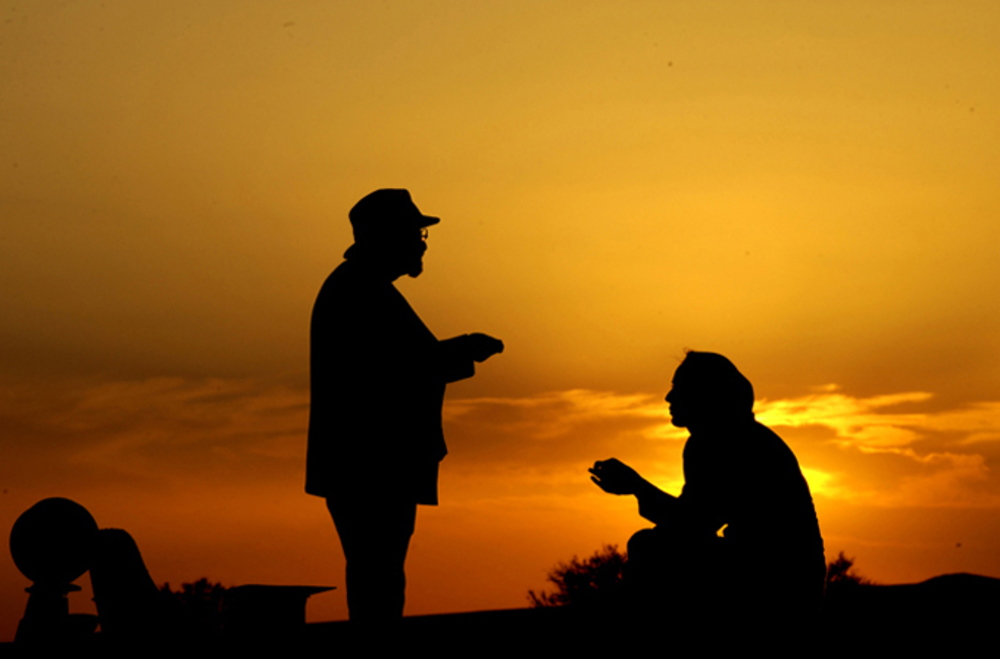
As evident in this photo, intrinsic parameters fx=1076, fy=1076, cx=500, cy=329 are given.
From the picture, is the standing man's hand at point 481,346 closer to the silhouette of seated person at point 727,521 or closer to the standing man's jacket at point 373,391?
the standing man's jacket at point 373,391

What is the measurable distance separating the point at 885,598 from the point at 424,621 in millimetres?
2977

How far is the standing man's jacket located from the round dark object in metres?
1.31

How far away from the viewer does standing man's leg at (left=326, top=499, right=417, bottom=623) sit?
5.14 meters

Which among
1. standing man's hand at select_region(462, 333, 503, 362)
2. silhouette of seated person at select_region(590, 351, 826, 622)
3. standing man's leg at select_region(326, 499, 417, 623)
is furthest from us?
standing man's hand at select_region(462, 333, 503, 362)

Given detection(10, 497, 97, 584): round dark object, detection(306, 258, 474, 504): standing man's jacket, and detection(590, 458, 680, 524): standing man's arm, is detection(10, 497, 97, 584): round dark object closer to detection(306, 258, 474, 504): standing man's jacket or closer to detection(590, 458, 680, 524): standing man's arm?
detection(306, 258, 474, 504): standing man's jacket

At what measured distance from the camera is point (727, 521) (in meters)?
5.18

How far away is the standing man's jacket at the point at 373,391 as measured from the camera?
5.26 m

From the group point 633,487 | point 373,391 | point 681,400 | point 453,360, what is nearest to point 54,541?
point 373,391

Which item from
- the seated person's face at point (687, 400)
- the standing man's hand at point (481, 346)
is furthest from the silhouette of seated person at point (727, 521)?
the standing man's hand at point (481, 346)

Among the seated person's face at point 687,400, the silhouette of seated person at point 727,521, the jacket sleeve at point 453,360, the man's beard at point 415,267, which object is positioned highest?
the man's beard at point 415,267

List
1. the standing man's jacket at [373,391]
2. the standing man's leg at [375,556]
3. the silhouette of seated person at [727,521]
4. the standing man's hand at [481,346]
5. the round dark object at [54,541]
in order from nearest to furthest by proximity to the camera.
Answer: the silhouette of seated person at [727,521]
the standing man's leg at [375,556]
the standing man's jacket at [373,391]
the standing man's hand at [481,346]
the round dark object at [54,541]

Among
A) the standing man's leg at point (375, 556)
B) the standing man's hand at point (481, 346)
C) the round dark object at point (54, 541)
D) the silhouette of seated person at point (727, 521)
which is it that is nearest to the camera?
the silhouette of seated person at point (727, 521)

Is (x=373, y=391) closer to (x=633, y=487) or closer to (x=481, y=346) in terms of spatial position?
(x=481, y=346)

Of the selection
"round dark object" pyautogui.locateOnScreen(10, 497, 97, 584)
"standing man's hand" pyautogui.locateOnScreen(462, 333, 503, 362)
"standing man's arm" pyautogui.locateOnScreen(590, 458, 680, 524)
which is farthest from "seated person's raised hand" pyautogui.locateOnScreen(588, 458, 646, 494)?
"round dark object" pyautogui.locateOnScreen(10, 497, 97, 584)
